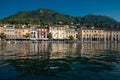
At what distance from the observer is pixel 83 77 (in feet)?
53.8

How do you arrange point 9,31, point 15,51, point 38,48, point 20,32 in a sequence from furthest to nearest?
1. point 20,32
2. point 9,31
3. point 38,48
4. point 15,51

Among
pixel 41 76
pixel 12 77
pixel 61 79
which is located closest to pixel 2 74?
pixel 12 77

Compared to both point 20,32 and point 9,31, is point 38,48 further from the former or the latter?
point 20,32

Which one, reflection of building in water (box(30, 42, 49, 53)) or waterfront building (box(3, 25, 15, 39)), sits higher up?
waterfront building (box(3, 25, 15, 39))

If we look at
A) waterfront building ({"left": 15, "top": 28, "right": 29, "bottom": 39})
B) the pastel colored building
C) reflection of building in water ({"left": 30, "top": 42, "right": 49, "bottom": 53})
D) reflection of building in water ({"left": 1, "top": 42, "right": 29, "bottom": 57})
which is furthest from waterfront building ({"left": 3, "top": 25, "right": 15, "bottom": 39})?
reflection of building in water ({"left": 1, "top": 42, "right": 29, "bottom": 57})

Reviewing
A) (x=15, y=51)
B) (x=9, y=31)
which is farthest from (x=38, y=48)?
(x=9, y=31)

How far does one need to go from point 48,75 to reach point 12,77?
2.44 metres

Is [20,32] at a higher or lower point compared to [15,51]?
higher

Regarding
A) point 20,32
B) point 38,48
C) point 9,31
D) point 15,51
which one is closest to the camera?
point 15,51

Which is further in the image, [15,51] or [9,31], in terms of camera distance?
[9,31]

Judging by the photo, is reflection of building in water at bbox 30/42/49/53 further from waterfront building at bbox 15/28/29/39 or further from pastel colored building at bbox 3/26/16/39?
waterfront building at bbox 15/28/29/39

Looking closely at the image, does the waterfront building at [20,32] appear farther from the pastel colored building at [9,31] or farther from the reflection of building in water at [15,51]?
the reflection of building in water at [15,51]

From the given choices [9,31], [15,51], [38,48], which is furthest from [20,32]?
[15,51]

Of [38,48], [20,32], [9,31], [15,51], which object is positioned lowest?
[38,48]
